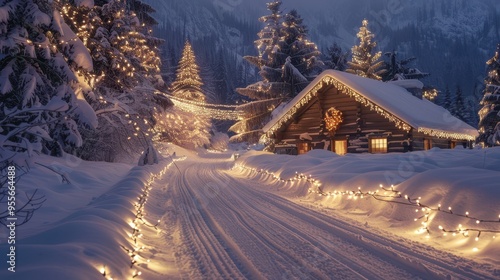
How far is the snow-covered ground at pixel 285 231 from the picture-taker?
4.57 metres

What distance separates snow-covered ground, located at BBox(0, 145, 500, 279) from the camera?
457 centimetres

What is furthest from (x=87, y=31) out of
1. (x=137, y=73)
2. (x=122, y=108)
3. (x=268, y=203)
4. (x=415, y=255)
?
(x=415, y=255)

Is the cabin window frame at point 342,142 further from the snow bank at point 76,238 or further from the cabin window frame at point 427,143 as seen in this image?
the snow bank at point 76,238

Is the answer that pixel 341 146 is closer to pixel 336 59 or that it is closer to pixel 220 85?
pixel 336 59

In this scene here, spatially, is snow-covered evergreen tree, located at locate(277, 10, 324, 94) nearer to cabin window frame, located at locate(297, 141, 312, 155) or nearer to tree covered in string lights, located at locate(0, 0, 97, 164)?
cabin window frame, located at locate(297, 141, 312, 155)

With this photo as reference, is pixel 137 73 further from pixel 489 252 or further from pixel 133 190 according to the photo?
pixel 489 252

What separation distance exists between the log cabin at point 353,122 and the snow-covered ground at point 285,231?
8.14 meters

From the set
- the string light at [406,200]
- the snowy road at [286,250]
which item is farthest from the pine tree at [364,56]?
the snowy road at [286,250]

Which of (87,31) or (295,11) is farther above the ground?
(295,11)

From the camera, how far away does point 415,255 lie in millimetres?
5367

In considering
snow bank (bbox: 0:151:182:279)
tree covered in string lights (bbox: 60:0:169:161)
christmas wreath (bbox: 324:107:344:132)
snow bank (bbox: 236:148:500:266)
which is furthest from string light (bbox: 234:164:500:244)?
christmas wreath (bbox: 324:107:344:132)

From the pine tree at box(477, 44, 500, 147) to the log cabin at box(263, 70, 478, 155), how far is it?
374 inches

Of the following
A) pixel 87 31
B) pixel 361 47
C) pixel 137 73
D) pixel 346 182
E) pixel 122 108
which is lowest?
pixel 346 182

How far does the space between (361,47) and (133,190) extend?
40.2 metres
